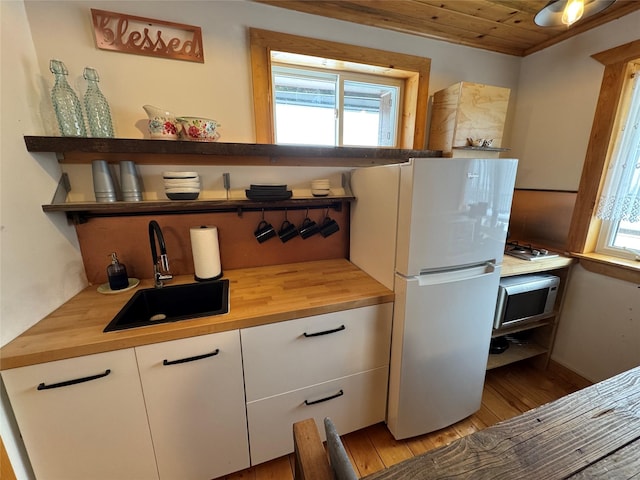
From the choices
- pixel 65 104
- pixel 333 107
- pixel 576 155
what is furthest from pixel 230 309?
pixel 576 155

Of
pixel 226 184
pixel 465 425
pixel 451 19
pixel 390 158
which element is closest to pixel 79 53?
pixel 226 184

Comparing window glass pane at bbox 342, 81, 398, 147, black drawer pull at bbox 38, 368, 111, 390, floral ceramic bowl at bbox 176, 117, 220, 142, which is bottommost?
black drawer pull at bbox 38, 368, 111, 390

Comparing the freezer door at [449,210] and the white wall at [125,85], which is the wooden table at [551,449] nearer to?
the freezer door at [449,210]

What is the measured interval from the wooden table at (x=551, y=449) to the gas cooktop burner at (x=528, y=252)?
4.04 feet

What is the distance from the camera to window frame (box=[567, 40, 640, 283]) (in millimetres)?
1498

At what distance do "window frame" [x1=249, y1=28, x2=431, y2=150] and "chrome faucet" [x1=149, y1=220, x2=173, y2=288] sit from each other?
74 cm

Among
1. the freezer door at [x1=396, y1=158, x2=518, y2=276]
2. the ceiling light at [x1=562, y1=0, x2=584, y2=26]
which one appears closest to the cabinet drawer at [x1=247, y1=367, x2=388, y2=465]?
the freezer door at [x1=396, y1=158, x2=518, y2=276]

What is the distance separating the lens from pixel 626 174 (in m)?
1.53

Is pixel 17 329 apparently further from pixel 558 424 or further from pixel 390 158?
pixel 390 158

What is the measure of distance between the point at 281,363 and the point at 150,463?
662 millimetres

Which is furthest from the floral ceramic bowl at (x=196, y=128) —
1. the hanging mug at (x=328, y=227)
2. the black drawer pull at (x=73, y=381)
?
the black drawer pull at (x=73, y=381)

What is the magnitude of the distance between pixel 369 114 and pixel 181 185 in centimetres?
134

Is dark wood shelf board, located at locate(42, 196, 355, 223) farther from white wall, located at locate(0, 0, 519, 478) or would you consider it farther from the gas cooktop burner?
the gas cooktop burner

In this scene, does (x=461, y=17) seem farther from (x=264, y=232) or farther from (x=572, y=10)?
(x=264, y=232)
